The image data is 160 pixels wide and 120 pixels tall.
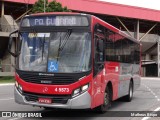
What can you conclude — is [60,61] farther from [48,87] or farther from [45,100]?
[45,100]

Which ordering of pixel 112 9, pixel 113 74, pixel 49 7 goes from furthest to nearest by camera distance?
pixel 112 9
pixel 49 7
pixel 113 74

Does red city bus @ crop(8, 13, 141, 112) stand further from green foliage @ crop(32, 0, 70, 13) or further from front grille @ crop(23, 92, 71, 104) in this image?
green foliage @ crop(32, 0, 70, 13)

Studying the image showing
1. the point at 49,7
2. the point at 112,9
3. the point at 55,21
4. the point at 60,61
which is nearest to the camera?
the point at 60,61

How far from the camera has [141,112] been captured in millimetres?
12898

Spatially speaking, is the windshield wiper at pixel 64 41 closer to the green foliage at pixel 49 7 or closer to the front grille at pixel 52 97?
the front grille at pixel 52 97

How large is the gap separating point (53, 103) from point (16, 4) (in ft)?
131

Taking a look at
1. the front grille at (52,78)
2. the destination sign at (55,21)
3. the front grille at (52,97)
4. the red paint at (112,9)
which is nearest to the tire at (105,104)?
the front grille at (52,97)

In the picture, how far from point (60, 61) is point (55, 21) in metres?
1.25

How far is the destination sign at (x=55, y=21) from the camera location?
10738 millimetres

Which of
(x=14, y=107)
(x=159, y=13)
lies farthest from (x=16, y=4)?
(x=14, y=107)

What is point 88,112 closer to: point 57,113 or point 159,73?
point 57,113

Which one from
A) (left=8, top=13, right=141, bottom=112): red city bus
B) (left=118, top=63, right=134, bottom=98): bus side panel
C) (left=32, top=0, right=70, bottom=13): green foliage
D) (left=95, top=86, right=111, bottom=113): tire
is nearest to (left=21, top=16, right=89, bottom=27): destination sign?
(left=8, top=13, right=141, bottom=112): red city bus

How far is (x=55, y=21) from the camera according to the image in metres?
10.9

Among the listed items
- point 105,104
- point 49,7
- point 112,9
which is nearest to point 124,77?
point 105,104
